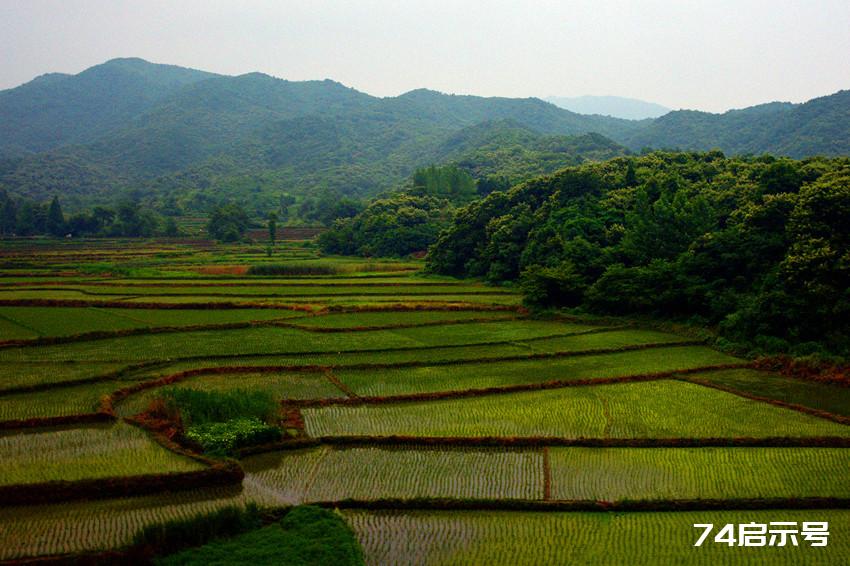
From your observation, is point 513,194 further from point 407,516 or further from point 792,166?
point 407,516

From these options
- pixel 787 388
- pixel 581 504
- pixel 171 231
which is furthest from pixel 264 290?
pixel 171 231

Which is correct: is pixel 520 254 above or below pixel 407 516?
above

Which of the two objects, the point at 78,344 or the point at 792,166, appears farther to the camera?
the point at 792,166

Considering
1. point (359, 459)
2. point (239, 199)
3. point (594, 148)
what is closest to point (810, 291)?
point (359, 459)

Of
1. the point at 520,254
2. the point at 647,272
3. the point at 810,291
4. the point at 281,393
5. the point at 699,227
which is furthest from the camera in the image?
the point at 520,254

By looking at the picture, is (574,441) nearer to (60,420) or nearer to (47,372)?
(60,420)
